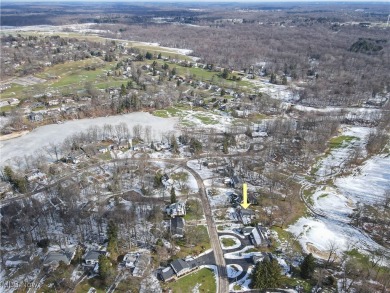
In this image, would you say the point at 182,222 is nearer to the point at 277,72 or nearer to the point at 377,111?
the point at 377,111

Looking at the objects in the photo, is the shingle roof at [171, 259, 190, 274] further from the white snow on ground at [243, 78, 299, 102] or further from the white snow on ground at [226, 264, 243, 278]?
the white snow on ground at [243, 78, 299, 102]

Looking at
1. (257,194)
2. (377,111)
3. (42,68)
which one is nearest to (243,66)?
(377,111)

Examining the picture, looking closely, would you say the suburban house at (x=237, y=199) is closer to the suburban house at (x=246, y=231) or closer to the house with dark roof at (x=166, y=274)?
the suburban house at (x=246, y=231)

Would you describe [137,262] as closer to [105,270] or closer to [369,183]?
[105,270]

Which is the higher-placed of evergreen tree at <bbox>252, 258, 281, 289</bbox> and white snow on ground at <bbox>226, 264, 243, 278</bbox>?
evergreen tree at <bbox>252, 258, 281, 289</bbox>

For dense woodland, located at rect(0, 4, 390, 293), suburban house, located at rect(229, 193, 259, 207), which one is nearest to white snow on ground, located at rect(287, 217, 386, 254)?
dense woodland, located at rect(0, 4, 390, 293)

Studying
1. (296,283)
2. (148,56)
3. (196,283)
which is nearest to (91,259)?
(196,283)

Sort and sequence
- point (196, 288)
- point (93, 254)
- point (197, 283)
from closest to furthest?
point (196, 288)
point (197, 283)
point (93, 254)
